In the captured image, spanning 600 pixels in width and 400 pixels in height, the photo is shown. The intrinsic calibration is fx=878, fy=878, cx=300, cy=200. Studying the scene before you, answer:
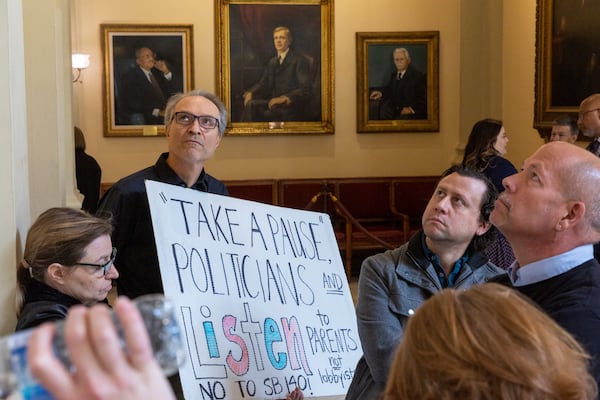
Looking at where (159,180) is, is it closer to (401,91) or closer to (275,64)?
(275,64)

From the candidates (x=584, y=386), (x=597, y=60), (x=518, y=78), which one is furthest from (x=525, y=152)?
(x=584, y=386)

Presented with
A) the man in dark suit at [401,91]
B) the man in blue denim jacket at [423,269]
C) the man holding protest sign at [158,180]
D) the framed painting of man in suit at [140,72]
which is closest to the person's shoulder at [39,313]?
the man holding protest sign at [158,180]

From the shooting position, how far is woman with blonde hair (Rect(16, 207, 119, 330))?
9.19 ft

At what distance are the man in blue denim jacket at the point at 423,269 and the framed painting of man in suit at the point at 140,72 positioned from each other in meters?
8.64

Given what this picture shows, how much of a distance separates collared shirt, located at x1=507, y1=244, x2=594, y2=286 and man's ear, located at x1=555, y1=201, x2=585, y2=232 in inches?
3.0

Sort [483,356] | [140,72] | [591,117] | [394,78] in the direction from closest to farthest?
1. [483,356]
2. [591,117]
3. [140,72]
4. [394,78]

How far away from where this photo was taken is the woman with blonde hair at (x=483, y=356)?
135 cm

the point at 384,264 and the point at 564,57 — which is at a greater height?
the point at 564,57

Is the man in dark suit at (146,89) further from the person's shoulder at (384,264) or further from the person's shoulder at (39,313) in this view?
the person's shoulder at (39,313)

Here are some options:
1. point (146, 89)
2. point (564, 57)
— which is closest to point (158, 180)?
point (564, 57)

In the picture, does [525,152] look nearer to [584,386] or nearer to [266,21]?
[266,21]

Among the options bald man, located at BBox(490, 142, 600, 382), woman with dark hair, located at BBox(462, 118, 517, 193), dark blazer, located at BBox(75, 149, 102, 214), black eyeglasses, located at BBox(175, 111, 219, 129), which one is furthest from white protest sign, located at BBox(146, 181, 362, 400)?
dark blazer, located at BBox(75, 149, 102, 214)

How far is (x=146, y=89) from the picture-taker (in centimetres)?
1162

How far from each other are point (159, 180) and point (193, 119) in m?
0.33
